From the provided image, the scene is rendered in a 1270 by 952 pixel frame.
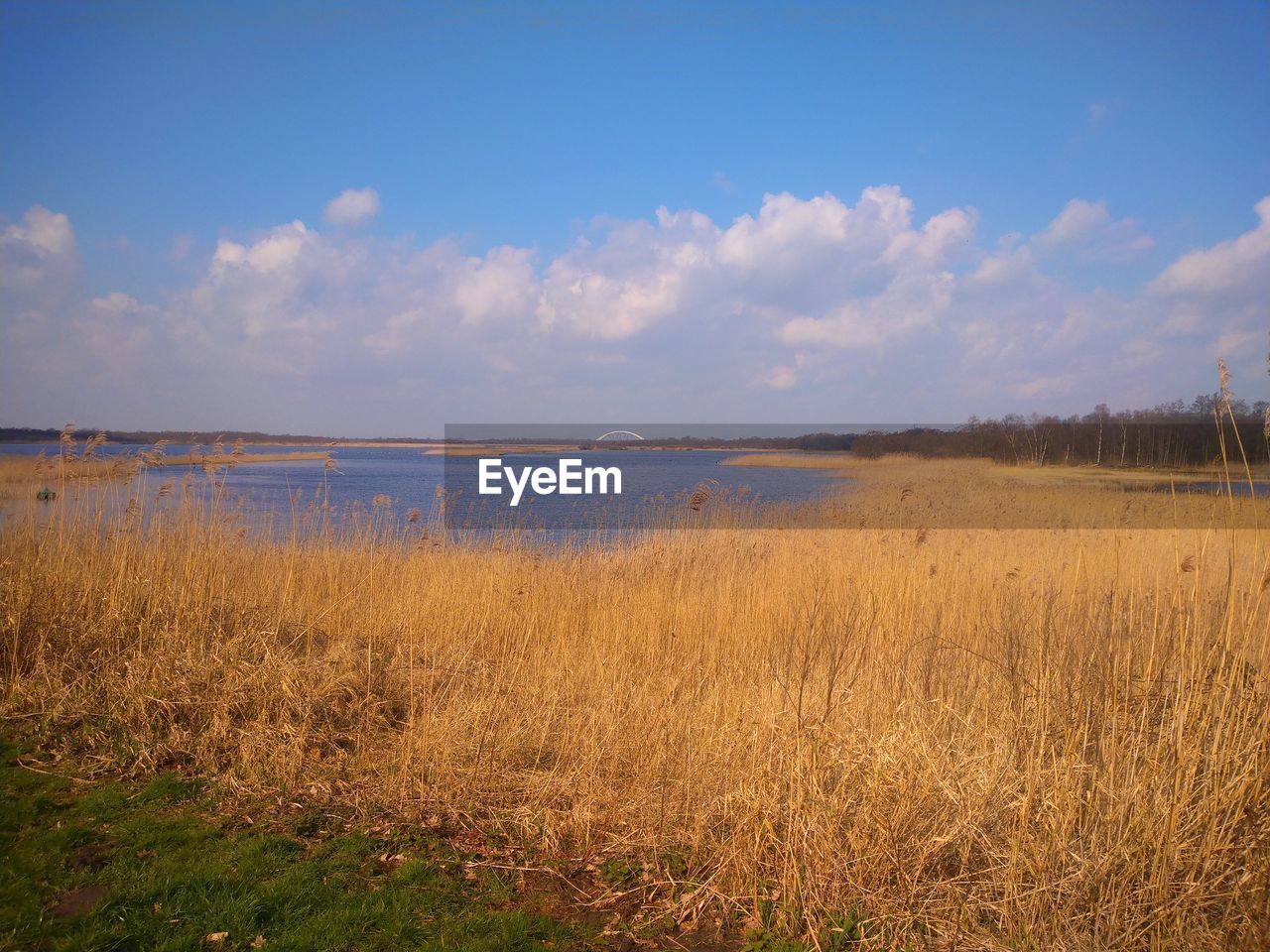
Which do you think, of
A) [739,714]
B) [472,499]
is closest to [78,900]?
[739,714]

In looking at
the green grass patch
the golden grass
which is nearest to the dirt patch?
the green grass patch

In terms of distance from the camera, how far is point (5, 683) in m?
6.11

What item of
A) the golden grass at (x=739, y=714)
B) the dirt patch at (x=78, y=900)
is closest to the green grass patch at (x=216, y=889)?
the dirt patch at (x=78, y=900)

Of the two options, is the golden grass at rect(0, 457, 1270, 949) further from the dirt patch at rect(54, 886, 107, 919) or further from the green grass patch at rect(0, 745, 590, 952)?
the dirt patch at rect(54, 886, 107, 919)

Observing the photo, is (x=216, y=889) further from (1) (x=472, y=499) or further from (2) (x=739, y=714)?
(1) (x=472, y=499)

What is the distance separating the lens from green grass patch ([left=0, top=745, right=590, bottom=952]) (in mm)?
3471

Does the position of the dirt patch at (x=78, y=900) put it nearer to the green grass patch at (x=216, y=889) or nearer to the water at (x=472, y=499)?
the green grass patch at (x=216, y=889)

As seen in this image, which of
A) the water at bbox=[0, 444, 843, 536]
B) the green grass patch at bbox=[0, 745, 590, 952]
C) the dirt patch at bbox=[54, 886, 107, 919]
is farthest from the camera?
the water at bbox=[0, 444, 843, 536]

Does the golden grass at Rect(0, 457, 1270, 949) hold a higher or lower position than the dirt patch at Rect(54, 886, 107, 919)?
higher

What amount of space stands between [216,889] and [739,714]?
3250mm

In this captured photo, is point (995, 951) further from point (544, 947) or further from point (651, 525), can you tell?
point (651, 525)

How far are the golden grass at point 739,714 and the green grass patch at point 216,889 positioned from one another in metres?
0.52

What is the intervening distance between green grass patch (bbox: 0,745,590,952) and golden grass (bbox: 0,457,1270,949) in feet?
1.70

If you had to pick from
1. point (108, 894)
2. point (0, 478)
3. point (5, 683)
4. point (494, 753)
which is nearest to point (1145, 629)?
point (494, 753)
